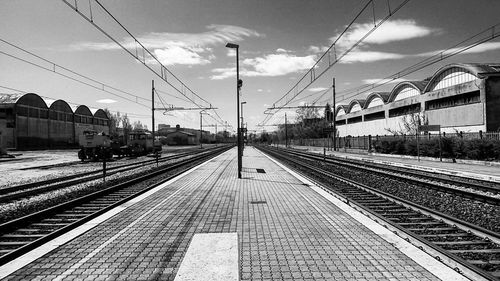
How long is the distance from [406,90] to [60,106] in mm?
59609

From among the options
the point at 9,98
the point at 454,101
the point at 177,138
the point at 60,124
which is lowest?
the point at 177,138

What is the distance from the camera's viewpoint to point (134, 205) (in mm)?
9773

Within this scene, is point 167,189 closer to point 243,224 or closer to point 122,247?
point 243,224

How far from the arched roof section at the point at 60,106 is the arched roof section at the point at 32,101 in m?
1.60

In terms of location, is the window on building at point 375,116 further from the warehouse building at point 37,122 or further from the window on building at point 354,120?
the warehouse building at point 37,122

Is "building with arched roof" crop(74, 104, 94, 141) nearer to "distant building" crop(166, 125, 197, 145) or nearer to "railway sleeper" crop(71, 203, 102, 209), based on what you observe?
"distant building" crop(166, 125, 197, 145)

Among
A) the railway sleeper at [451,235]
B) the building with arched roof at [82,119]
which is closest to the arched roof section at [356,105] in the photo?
the building with arched roof at [82,119]

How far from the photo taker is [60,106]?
208ft

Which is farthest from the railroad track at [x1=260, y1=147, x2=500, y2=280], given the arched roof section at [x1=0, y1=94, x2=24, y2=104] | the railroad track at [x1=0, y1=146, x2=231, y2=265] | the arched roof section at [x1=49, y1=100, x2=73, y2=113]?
the arched roof section at [x1=49, y1=100, x2=73, y2=113]

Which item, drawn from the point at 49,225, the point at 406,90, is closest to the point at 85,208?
the point at 49,225

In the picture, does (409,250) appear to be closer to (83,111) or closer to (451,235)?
(451,235)

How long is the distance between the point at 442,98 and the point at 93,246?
153ft

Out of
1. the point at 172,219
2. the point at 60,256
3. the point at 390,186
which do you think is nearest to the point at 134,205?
the point at 172,219

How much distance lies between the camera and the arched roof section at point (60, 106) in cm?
6094
